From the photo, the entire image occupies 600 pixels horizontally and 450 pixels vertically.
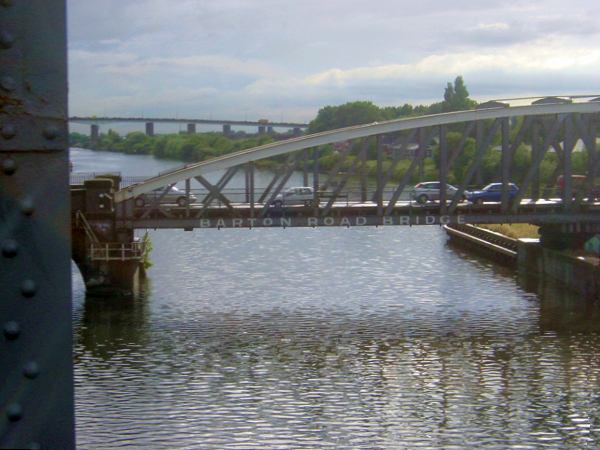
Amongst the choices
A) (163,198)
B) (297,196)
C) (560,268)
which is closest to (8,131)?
(163,198)

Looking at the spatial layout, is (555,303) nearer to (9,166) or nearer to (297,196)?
(297,196)

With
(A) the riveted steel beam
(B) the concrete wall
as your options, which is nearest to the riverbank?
(B) the concrete wall

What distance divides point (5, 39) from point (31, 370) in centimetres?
71

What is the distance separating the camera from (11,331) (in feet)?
6.76

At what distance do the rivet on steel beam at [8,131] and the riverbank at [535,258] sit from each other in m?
36.9

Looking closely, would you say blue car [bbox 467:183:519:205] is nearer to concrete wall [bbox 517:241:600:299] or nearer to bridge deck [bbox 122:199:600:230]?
concrete wall [bbox 517:241:600:299]

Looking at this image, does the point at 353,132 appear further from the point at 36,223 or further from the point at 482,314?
the point at 36,223

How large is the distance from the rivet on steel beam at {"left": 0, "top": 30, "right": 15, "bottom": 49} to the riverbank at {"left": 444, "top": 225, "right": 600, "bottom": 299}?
36.9 m

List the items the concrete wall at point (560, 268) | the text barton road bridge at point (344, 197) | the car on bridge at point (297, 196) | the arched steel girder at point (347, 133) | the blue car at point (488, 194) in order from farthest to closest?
the blue car at point (488, 194) → the car on bridge at point (297, 196) → the arched steel girder at point (347, 133) → the text barton road bridge at point (344, 197) → the concrete wall at point (560, 268)

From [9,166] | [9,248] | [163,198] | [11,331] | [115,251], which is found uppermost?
[9,166]

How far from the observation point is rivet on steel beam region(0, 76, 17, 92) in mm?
2051

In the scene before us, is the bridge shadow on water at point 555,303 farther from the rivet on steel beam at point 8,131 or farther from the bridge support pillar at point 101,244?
the rivet on steel beam at point 8,131

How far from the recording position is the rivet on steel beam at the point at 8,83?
2051mm

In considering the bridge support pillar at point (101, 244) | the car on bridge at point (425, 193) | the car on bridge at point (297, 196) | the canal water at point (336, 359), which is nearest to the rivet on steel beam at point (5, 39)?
the canal water at point (336, 359)
